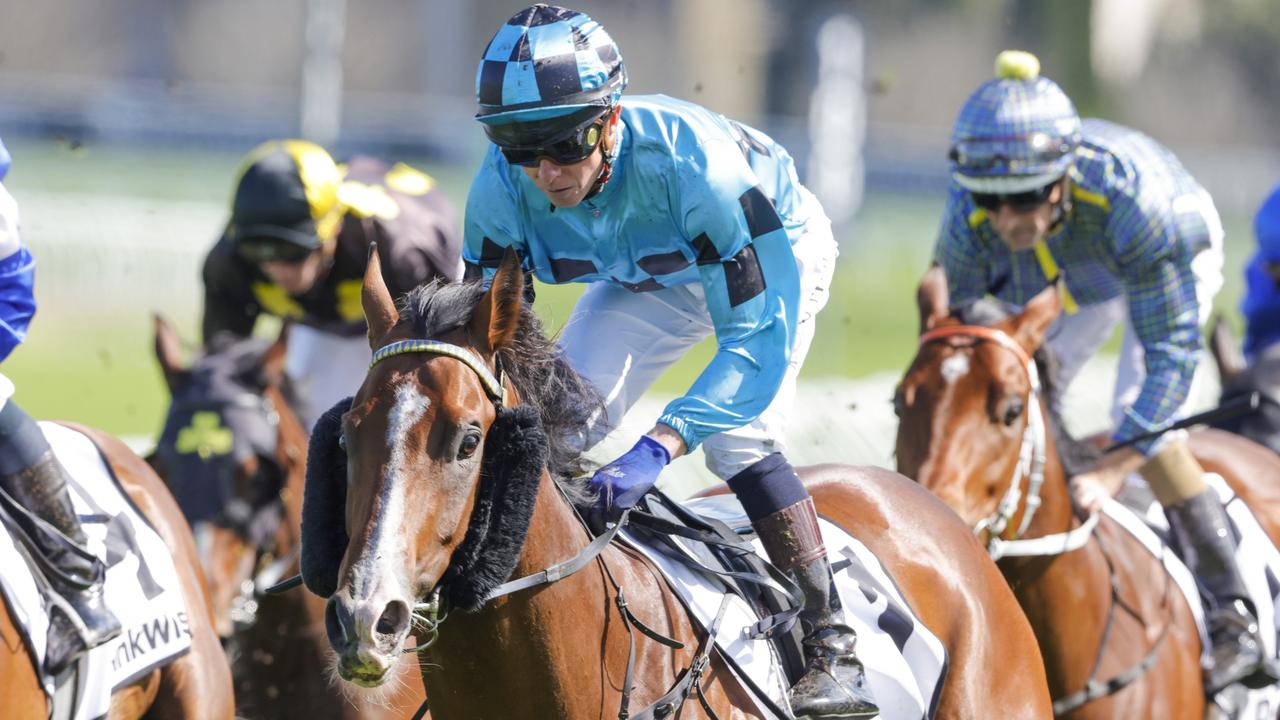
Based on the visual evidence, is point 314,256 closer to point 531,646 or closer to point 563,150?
point 563,150

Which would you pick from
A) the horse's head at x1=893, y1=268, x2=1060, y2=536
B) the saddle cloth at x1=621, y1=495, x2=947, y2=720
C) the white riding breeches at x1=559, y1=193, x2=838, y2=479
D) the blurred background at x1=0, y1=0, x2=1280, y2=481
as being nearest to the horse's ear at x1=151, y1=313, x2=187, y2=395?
the blurred background at x1=0, y1=0, x2=1280, y2=481

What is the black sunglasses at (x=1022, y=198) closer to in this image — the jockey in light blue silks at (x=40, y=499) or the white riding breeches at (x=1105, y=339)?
the white riding breeches at (x=1105, y=339)

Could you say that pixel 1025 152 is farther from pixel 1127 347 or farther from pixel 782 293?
pixel 782 293

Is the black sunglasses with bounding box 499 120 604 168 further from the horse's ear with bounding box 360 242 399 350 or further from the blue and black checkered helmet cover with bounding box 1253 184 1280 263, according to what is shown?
the blue and black checkered helmet cover with bounding box 1253 184 1280 263

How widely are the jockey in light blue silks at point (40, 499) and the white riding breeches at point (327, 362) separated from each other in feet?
6.08

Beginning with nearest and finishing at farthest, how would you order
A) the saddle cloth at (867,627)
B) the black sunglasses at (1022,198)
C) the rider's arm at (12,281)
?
the saddle cloth at (867,627) < the rider's arm at (12,281) < the black sunglasses at (1022,198)

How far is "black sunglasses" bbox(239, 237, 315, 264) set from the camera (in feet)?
19.2

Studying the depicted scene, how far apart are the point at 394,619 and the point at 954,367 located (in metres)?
2.50

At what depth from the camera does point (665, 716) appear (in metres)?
3.06

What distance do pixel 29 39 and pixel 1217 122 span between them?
14963 millimetres

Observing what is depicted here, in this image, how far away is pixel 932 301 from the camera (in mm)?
4949

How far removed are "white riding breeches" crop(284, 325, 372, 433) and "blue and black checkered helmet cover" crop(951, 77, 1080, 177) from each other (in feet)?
7.24

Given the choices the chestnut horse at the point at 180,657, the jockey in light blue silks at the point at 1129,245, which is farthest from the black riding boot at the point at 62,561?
the jockey in light blue silks at the point at 1129,245

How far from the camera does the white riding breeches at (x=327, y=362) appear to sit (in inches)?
235
